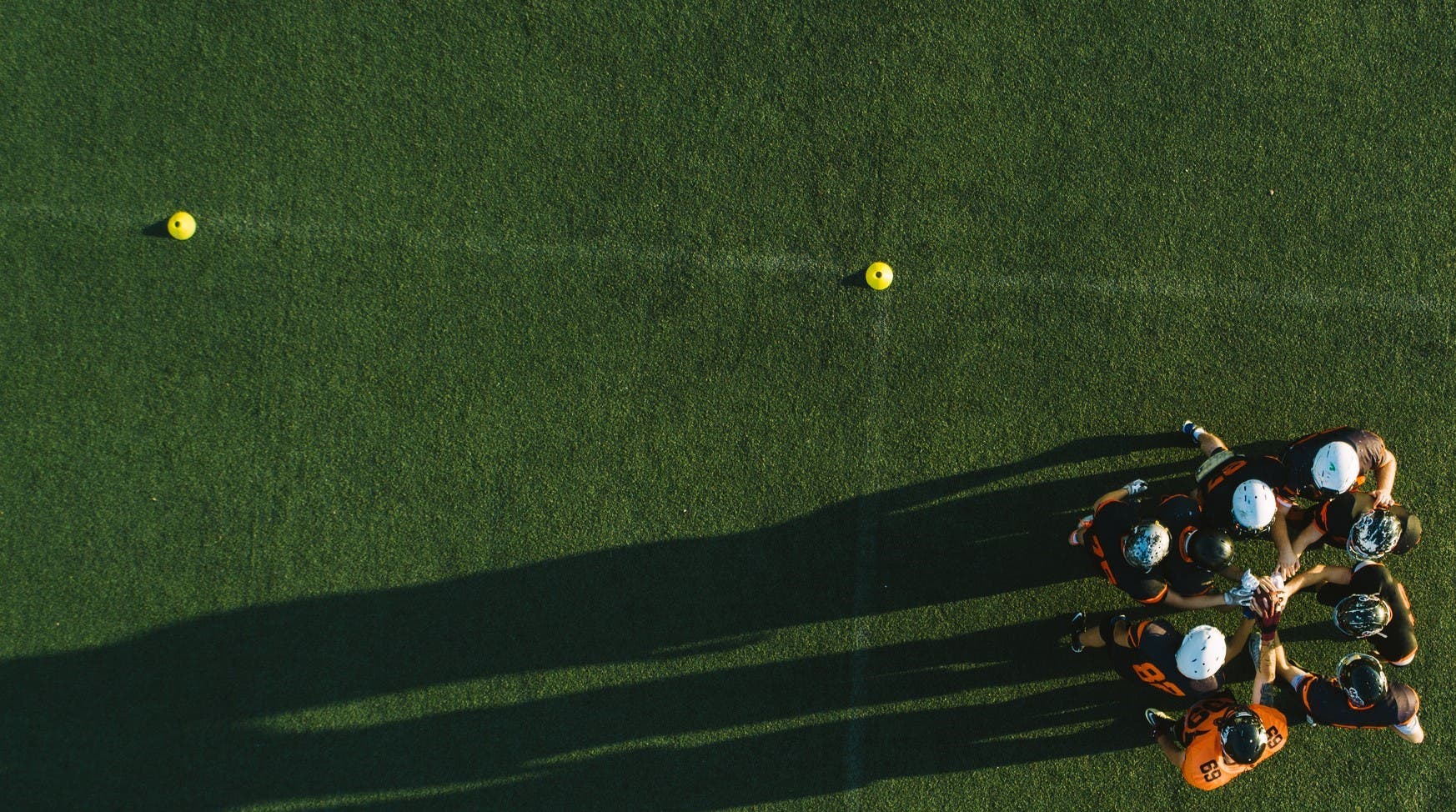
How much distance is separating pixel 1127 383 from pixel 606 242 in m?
3.26

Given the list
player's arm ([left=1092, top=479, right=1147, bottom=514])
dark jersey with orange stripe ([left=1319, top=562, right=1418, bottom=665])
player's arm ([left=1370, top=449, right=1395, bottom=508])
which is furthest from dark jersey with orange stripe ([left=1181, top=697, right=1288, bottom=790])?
player's arm ([left=1370, top=449, right=1395, bottom=508])

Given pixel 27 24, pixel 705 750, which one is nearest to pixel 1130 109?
pixel 705 750

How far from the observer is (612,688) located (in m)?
4.94

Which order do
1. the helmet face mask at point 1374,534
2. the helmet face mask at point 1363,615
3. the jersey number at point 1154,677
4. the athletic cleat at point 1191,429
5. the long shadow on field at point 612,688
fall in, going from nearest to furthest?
1. the helmet face mask at point 1374,534
2. the helmet face mask at point 1363,615
3. the jersey number at point 1154,677
4. the long shadow on field at point 612,688
5. the athletic cleat at point 1191,429

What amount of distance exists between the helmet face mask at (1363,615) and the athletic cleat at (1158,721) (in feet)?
3.47

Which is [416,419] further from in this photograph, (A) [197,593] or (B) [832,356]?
(B) [832,356]

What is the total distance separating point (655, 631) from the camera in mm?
4961

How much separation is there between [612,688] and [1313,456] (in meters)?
4.04

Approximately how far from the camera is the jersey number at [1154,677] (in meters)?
4.36

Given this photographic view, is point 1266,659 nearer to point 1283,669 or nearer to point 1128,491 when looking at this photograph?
point 1283,669

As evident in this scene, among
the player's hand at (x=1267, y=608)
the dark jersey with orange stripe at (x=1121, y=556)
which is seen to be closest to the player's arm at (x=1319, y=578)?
the player's hand at (x=1267, y=608)

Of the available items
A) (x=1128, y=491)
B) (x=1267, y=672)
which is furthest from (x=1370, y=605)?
(x=1128, y=491)

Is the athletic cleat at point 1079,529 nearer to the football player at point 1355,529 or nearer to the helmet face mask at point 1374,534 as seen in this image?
the football player at point 1355,529

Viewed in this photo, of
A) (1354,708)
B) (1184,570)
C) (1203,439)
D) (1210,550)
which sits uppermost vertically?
(1203,439)
